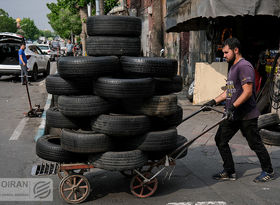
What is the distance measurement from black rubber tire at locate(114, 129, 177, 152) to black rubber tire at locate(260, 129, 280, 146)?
334 cm

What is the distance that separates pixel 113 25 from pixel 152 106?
4.16 ft

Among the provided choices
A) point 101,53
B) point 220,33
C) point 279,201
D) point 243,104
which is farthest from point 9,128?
point 220,33

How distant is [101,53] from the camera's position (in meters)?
4.88

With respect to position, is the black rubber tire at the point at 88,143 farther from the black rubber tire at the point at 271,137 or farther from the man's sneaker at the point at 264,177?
the black rubber tire at the point at 271,137

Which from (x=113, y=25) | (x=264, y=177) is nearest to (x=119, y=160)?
(x=113, y=25)

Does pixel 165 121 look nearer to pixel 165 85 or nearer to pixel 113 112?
pixel 165 85

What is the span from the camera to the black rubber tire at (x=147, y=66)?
14.6ft

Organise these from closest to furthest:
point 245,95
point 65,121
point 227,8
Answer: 1. point 65,121
2. point 245,95
3. point 227,8

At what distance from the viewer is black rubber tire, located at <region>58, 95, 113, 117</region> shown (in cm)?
433

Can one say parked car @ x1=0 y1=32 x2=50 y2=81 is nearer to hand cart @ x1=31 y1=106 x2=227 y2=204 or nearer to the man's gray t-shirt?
hand cart @ x1=31 y1=106 x2=227 y2=204

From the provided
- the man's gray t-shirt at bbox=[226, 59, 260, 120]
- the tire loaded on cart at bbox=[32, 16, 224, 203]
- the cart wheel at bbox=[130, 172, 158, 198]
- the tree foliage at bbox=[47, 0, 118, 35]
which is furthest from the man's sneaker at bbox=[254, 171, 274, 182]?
the tree foliage at bbox=[47, 0, 118, 35]

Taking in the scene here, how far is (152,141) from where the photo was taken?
4383 millimetres

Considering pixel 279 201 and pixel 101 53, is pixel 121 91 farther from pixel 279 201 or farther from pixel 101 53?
pixel 279 201

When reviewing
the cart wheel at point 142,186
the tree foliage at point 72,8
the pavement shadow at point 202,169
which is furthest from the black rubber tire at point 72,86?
the tree foliage at point 72,8
